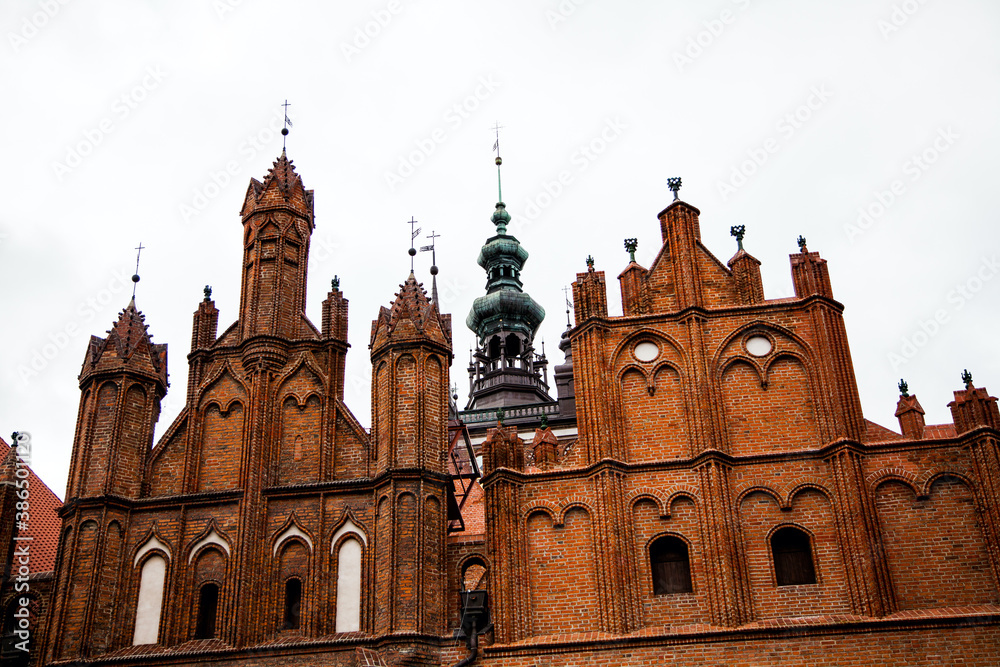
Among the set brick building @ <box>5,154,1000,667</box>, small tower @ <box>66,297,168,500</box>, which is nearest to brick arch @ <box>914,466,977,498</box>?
brick building @ <box>5,154,1000,667</box>

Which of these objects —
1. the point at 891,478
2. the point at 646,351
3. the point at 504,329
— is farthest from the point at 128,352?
the point at 504,329

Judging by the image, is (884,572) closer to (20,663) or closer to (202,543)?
(202,543)

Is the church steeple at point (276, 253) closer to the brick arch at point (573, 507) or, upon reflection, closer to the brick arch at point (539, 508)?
the brick arch at point (539, 508)

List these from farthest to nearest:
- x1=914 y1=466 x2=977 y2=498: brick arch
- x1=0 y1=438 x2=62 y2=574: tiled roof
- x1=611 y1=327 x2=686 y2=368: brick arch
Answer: x1=0 y1=438 x2=62 y2=574: tiled roof
x1=611 y1=327 x2=686 y2=368: brick arch
x1=914 y1=466 x2=977 y2=498: brick arch

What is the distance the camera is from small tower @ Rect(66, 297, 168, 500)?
890 inches

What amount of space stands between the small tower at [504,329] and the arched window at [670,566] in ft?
112

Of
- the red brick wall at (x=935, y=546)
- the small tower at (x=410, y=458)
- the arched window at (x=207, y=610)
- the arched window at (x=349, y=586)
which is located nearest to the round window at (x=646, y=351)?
the small tower at (x=410, y=458)

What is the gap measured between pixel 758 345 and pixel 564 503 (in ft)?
17.1

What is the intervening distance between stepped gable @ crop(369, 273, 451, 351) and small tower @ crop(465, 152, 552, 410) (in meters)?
30.9

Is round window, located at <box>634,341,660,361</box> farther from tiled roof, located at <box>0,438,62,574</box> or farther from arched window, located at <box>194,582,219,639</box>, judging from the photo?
tiled roof, located at <box>0,438,62,574</box>

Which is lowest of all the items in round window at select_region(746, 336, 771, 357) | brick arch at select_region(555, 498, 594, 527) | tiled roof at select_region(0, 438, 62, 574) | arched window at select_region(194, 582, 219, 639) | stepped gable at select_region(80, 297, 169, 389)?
arched window at select_region(194, 582, 219, 639)

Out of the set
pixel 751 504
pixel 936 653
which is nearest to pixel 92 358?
pixel 751 504

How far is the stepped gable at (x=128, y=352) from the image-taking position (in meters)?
23.8

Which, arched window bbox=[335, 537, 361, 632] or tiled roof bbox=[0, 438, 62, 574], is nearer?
arched window bbox=[335, 537, 361, 632]
